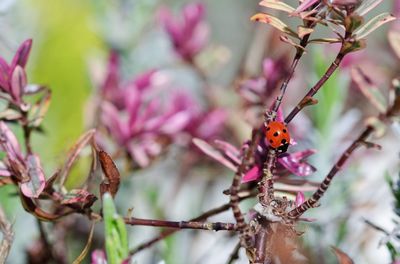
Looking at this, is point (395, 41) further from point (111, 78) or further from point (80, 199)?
point (111, 78)

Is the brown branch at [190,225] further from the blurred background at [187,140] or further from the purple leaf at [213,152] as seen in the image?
the blurred background at [187,140]

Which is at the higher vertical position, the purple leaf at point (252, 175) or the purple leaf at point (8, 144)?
the purple leaf at point (252, 175)

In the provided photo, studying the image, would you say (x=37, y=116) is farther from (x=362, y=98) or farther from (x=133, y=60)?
(x=362, y=98)

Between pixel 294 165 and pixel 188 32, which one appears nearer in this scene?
pixel 294 165

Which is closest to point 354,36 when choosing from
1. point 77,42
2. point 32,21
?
point 32,21

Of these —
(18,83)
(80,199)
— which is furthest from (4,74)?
(80,199)

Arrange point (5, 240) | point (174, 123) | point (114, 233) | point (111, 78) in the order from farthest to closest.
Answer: point (111, 78), point (174, 123), point (5, 240), point (114, 233)

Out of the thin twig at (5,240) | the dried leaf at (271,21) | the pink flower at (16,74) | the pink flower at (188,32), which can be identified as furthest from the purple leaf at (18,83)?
the pink flower at (188,32)
